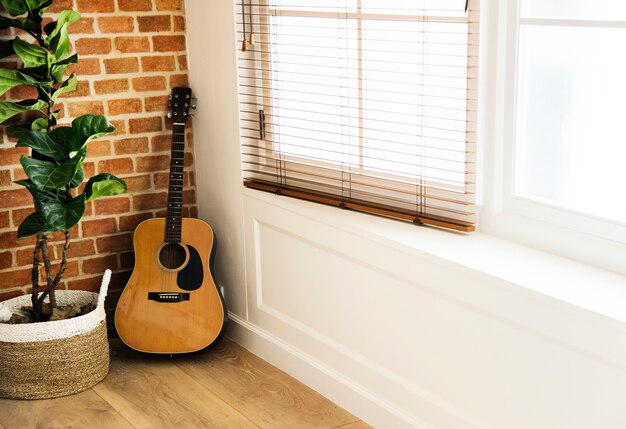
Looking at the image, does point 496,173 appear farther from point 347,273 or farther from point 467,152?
point 347,273

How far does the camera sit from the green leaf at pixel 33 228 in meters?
3.03

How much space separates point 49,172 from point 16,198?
18.4 inches

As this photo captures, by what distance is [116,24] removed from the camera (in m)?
3.50

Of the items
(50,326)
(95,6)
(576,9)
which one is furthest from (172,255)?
(576,9)

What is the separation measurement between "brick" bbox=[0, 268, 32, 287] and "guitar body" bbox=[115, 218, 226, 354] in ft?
1.23

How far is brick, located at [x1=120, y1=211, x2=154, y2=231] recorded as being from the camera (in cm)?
368

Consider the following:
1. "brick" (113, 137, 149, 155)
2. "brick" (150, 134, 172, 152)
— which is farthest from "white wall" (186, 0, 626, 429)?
"brick" (113, 137, 149, 155)

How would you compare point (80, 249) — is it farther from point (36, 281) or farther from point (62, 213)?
point (62, 213)

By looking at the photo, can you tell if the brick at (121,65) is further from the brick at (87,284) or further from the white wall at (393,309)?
the brick at (87,284)

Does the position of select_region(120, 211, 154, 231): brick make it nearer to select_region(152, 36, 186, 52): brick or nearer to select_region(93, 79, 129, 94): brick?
select_region(93, 79, 129, 94): brick

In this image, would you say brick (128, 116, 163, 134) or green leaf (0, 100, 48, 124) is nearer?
green leaf (0, 100, 48, 124)

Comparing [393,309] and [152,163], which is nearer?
[393,309]

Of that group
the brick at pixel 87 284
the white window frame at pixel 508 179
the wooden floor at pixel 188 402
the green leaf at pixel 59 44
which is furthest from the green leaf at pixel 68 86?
the white window frame at pixel 508 179

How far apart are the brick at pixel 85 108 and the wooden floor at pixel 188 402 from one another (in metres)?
1.00
